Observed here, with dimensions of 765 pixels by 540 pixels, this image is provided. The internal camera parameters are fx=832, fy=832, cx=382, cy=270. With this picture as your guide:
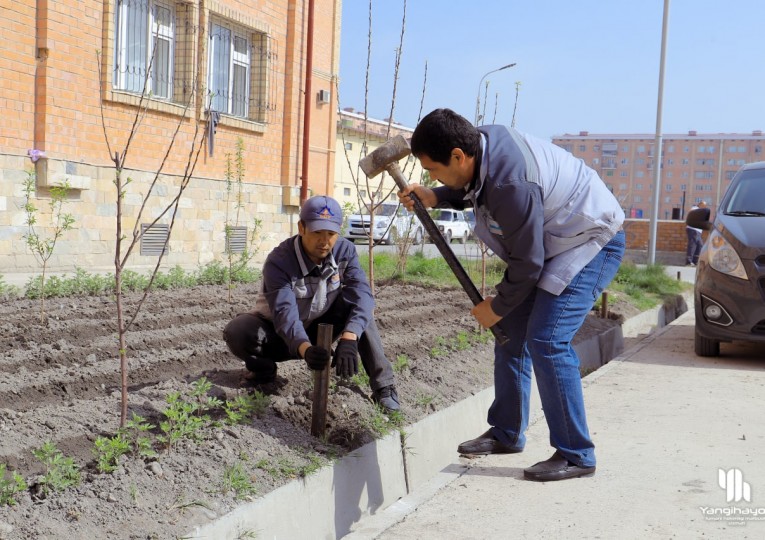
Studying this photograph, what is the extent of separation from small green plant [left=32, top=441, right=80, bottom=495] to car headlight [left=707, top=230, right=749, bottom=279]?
5.87 metres

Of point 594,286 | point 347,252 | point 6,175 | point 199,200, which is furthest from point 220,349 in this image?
point 199,200

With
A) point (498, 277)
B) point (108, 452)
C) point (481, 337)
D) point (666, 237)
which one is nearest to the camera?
point (108, 452)

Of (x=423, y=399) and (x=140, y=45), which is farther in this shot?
(x=140, y=45)

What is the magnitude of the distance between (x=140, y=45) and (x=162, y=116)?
3.42ft

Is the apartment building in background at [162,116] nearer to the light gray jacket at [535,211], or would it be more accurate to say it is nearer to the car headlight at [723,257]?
the light gray jacket at [535,211]

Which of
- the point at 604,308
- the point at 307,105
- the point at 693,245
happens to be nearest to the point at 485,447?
the point at 604,308

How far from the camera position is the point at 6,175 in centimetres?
966

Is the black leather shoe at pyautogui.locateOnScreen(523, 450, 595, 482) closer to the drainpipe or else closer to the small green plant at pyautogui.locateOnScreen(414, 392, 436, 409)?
the small green plant at pyautogui.locateOnScreen(414, 392, 436, 409)

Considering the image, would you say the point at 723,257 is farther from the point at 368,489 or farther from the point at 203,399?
the point at 203,399

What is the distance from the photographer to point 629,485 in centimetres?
404

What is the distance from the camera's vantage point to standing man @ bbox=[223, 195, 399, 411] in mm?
4242

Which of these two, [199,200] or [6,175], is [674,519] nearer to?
[6,175]

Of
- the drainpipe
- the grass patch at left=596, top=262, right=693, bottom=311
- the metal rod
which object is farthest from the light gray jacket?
the drainpipe

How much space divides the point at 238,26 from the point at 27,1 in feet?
14.7
